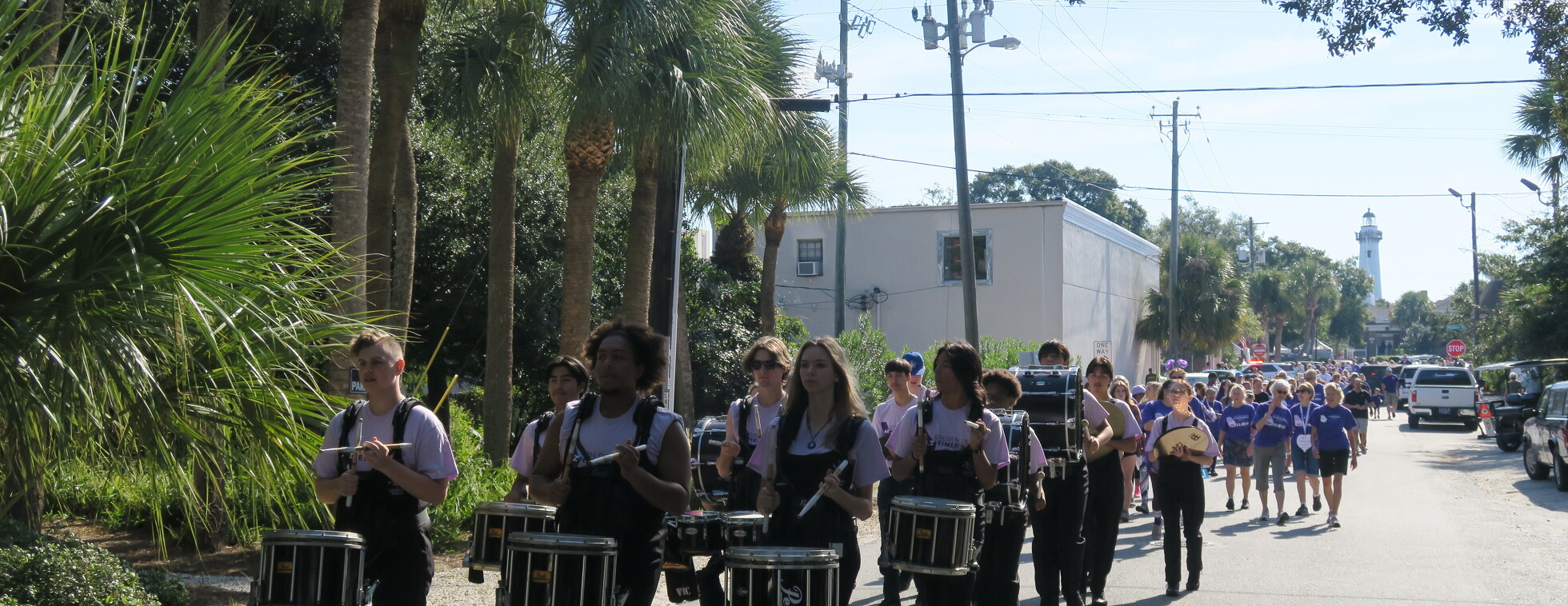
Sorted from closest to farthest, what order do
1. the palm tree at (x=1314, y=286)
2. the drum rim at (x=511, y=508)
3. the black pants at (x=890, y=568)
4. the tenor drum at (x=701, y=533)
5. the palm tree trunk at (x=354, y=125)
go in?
the tenor drum at (x=701, y=533)
the drum rim at (x=511, y=508)
the black pants at (x=890, y=568)
the palm tree trunk at (x=354, y=125)
the palm tree at (x=1314, y=286)

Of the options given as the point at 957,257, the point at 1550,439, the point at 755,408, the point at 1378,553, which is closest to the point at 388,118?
the point at 755,408

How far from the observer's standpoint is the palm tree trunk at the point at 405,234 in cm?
1364

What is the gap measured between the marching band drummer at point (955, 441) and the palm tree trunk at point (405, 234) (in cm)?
781

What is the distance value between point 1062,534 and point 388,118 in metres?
7.73

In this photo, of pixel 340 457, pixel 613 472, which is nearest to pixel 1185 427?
pixel 613 472

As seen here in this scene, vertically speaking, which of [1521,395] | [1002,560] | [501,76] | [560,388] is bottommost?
[1002,560]

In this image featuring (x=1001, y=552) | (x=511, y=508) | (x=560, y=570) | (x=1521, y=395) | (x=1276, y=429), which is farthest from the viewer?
(x=1521, y=395)

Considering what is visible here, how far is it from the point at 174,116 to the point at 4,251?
0.94 m

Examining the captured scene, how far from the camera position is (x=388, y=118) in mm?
12312

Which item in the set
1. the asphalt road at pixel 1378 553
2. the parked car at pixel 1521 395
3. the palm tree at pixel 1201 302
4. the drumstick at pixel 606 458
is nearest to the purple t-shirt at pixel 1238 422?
the asphalt road at pixel 1378 553

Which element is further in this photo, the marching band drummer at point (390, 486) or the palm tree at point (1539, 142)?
the palm tree at point (1539, 142)

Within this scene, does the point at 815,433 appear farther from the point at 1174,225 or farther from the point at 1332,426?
the point at 1174,225

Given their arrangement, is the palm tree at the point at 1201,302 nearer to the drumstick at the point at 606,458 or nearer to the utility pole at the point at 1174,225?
the utility pole at the point at 1174,225

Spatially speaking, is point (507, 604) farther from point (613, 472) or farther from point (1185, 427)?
point (1185, 427)
